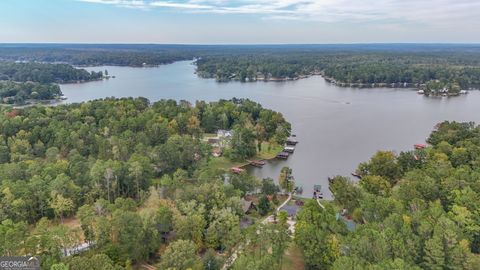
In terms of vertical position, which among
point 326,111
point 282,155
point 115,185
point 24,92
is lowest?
point 282,155

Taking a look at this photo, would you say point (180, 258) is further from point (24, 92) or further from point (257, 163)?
point (24, 92)

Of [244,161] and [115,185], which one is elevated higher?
[115,185]

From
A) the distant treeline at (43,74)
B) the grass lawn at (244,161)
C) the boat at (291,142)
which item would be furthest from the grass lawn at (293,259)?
the distant treeline at (43,74)

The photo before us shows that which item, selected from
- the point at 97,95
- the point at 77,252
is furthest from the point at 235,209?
the point at 97,95

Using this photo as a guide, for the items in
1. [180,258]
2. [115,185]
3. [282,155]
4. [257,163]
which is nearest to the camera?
[180,258]

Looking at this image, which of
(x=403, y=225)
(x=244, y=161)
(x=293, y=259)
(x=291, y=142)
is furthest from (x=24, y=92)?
(x=403, y=225)

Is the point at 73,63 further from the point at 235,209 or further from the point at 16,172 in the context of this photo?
the point at 235,209
